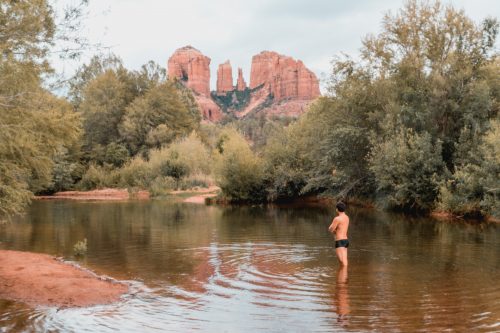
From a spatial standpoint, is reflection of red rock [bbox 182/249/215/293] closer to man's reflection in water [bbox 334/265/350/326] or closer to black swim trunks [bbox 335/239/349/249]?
man's reflection in water [bbox 334/265/350/326]

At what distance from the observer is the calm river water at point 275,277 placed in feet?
32.0

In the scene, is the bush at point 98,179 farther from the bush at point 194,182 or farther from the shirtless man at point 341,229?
the shirtless man at point 341,229

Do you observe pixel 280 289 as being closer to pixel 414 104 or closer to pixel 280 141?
pixel 414 104

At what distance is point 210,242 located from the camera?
2098 centimetres

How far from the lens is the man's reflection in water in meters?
9.98

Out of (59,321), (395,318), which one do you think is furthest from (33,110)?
(395,318)

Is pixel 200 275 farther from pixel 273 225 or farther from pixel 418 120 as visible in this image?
pixel 418 120

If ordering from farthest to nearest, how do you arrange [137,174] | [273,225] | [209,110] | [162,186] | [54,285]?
[209,110]
[137,174]
[162,186]
[273,225]
[54,285]

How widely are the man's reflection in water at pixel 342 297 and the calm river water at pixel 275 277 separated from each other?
2 cm

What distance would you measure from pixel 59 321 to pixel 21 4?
7856 mm

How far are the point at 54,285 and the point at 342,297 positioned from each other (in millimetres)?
6361

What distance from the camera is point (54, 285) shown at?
1241 centimetres

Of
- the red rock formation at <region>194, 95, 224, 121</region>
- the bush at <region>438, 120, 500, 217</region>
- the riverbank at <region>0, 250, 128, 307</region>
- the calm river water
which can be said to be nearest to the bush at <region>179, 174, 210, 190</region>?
the calm river water

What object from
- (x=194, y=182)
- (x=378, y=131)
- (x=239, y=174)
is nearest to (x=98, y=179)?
(x=194, y=182)
